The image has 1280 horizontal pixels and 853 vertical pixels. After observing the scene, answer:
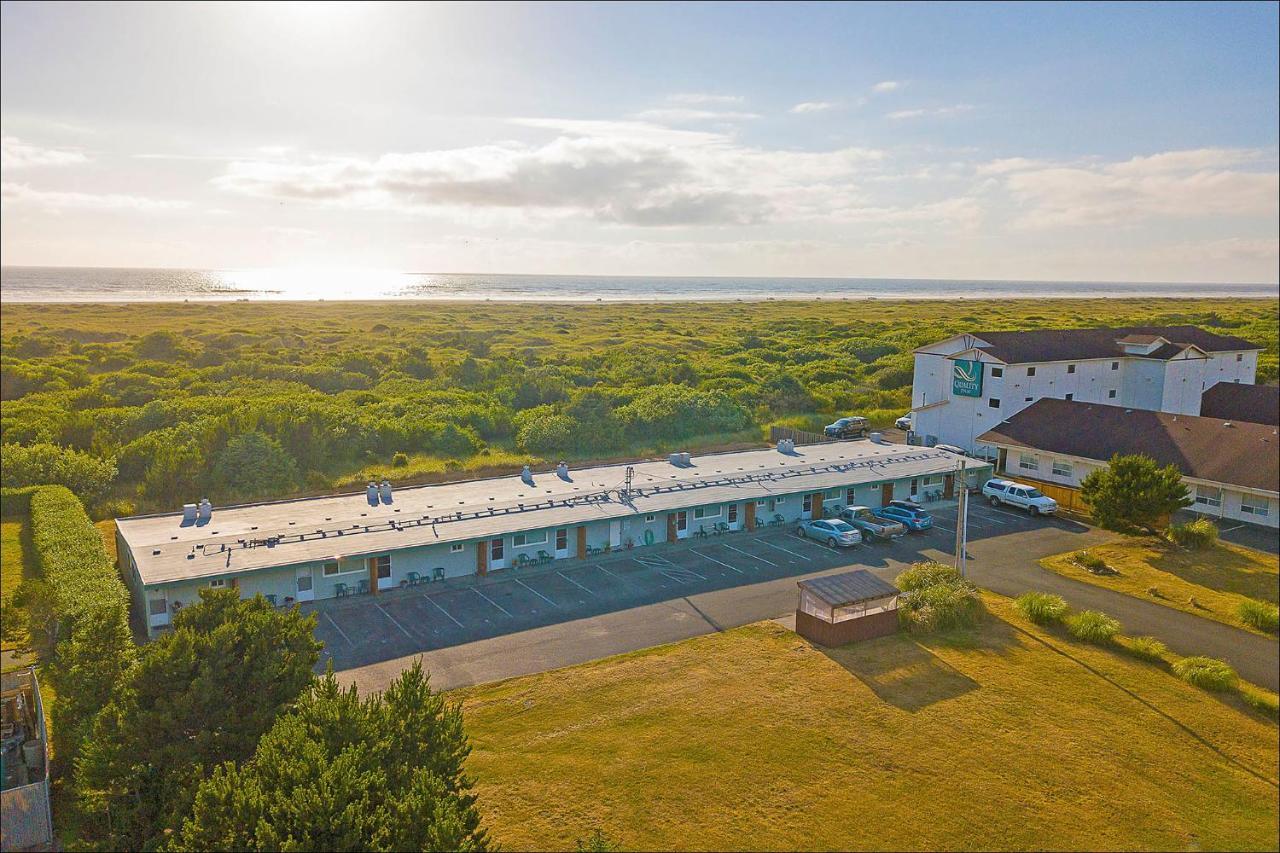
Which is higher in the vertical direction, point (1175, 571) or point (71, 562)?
point (71, 562)

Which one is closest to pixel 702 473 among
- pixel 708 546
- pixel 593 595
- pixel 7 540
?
pixel 708 546

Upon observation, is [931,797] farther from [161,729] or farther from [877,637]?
[161,729]

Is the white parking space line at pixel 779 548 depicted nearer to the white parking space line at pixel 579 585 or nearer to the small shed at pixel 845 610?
the small shed at pixel 845 610

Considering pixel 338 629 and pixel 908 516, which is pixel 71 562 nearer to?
pixel 338 629

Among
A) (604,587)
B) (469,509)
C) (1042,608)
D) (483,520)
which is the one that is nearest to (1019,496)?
(1042,608)

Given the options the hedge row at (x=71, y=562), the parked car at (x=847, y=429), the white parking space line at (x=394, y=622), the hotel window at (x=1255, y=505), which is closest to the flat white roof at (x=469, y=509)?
the hedge row at (x=71, y=562)

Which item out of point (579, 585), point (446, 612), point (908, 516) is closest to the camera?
point (446, 612)
